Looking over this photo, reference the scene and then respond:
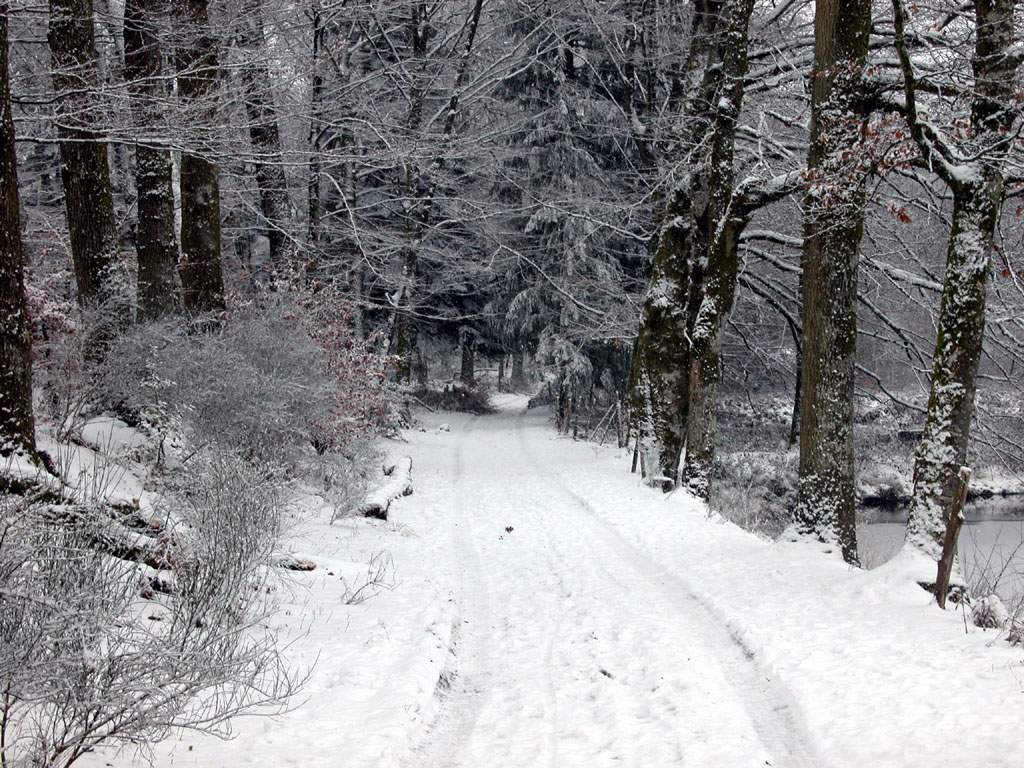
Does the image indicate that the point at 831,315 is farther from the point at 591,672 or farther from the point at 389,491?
the point at 389,491

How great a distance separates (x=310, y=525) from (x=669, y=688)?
5.49 metres

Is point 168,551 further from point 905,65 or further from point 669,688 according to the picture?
point 905,65

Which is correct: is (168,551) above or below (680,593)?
above

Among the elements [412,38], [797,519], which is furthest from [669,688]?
[412,38]

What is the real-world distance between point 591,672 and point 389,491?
23.0ft

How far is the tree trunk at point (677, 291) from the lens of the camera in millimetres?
13492

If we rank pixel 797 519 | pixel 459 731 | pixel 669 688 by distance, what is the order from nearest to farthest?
pixel 459 731, pixel 669 688, pixel 797 519

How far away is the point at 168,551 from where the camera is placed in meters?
5.04

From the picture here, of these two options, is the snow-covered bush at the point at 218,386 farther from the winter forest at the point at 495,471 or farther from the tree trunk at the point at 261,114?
the tree trunk at the point at 261,114

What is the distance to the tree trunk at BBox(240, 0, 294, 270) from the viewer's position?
8367 millimetres

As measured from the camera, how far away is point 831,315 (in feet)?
27.5

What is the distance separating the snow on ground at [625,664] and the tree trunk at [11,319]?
2.60m

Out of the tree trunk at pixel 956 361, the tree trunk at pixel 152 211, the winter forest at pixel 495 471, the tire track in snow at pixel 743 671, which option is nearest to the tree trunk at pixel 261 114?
the winter forest at pixel 495 471

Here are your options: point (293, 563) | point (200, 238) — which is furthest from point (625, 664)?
point (200, 238)
